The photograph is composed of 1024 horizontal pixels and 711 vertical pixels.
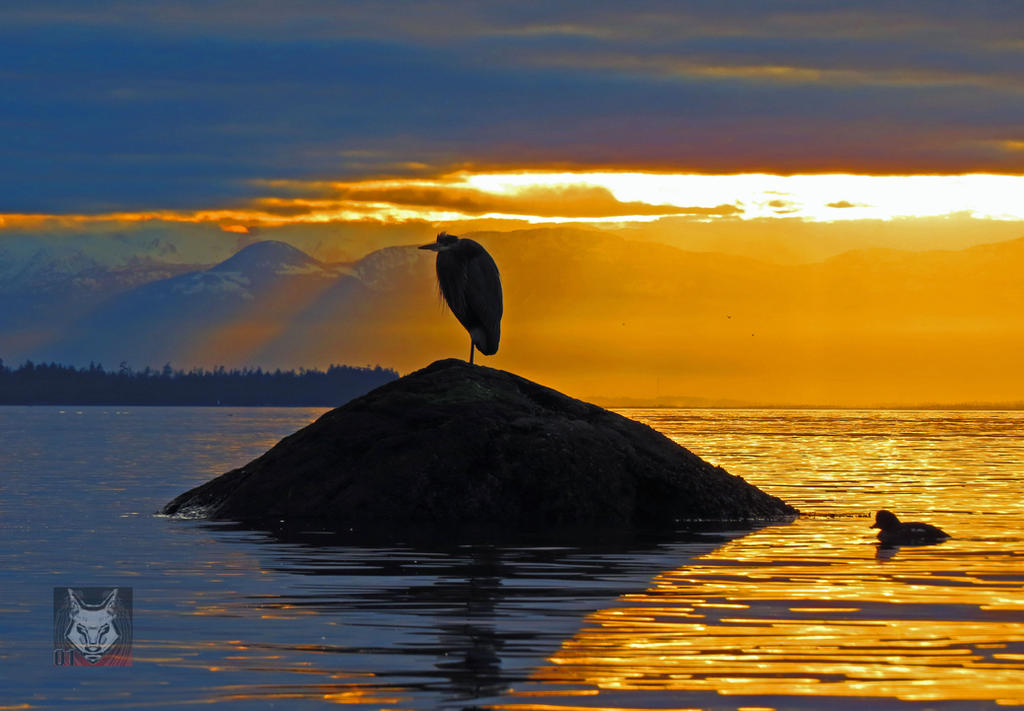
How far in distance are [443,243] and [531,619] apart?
56.2 ft

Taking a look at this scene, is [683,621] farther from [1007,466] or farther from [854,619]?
[1007,466]

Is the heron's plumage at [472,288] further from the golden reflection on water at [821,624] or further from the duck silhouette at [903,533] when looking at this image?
the duck silhouette at [903,533]

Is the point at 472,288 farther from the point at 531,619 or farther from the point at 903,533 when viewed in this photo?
the point at 531,619

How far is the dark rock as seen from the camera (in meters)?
27.2

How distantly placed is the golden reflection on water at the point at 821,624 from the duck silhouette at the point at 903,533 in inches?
13.9

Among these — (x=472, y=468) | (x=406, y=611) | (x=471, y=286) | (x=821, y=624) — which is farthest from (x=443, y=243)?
(x=821, y=624)

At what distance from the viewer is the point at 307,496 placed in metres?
27.9

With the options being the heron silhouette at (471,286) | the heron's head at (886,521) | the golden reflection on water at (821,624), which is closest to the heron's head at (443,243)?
the heron silhouette at (471,286)

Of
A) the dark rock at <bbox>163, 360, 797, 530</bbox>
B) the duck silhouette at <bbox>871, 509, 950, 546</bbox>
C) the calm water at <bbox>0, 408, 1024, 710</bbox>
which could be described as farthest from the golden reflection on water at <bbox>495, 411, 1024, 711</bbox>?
the dark rock at <bbox>163, 360, 797, 530</bbox>

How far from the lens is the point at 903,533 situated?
26641mm

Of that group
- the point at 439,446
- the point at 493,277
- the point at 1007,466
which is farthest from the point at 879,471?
the point at 439,446

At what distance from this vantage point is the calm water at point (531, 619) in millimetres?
12672

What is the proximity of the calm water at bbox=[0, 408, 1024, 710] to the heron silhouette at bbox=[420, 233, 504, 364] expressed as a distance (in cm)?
751

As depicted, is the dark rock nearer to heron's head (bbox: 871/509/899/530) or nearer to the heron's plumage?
the heron's plumage
